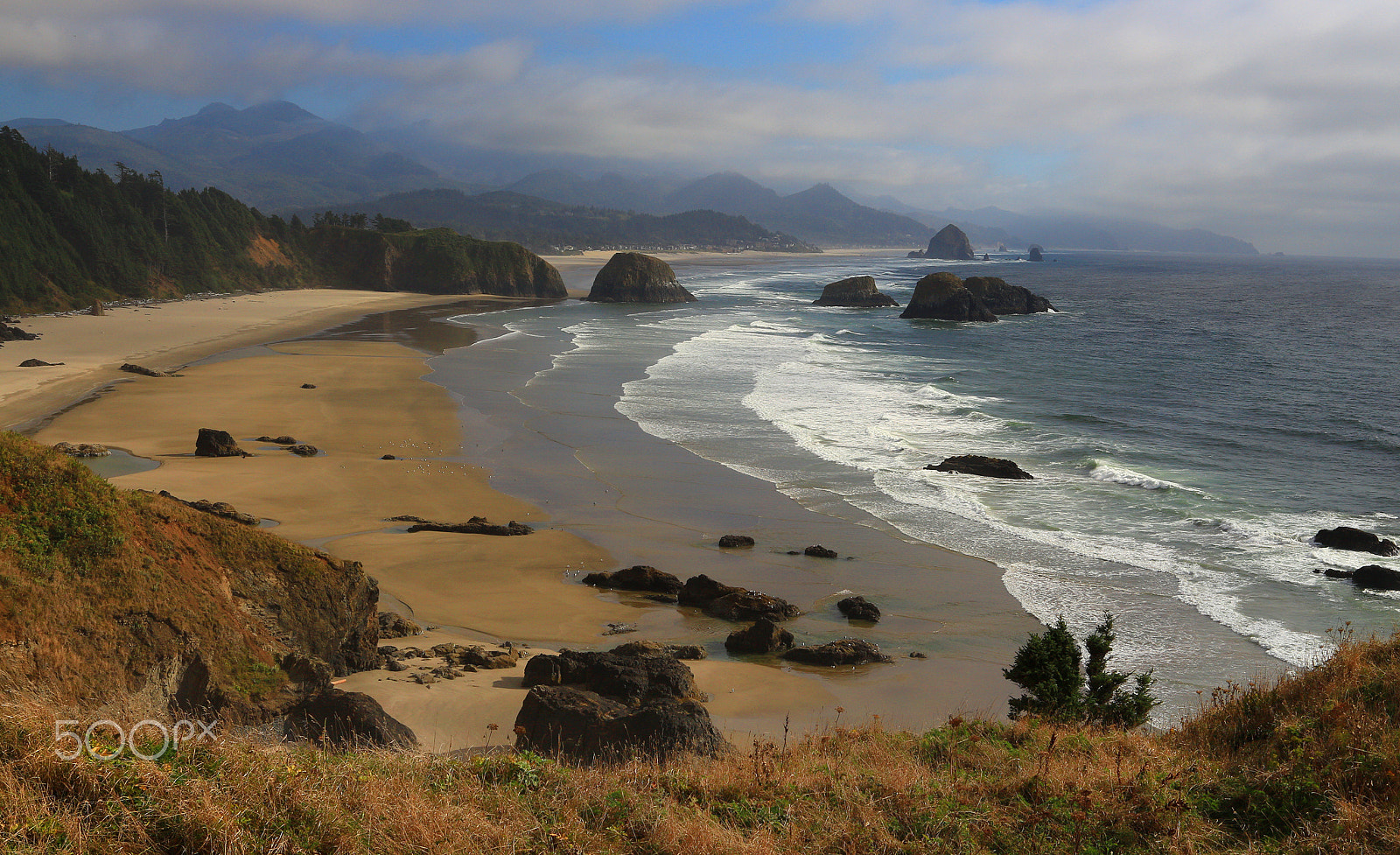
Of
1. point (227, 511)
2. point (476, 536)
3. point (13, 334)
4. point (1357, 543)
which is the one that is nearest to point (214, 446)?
point (227, 511)

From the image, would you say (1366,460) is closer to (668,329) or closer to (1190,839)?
Answer: (1190,839)

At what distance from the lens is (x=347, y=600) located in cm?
988

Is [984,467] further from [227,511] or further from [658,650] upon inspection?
[227,511]

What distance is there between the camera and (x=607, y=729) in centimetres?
798

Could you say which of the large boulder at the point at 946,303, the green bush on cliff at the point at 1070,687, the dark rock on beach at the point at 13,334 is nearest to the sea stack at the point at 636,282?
the large boulder at the point at 946,303

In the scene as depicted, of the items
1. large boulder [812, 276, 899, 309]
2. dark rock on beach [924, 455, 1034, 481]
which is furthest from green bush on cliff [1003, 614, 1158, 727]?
large boulder [812, 276, 899, 309]

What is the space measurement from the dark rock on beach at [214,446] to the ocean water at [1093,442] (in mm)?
11616

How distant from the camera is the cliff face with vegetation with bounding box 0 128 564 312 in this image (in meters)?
59.0

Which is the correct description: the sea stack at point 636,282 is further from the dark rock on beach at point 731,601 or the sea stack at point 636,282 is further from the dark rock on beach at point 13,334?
the dark rock on beach at point 731,601

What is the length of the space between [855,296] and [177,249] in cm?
6231

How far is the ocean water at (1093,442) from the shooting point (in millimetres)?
14828

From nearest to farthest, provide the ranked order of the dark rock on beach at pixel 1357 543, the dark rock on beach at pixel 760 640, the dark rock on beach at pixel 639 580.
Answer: the dark rock on beach at pixel 760 640 → the dark rock on beach at pixel 639 580 → the dark rock on beach at pixel 1357 543

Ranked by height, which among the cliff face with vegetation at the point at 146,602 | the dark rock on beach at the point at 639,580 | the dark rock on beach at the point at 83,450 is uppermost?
the cliff face with vegetation at the point at 146,602

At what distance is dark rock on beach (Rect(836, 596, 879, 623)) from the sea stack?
74.0 metres
